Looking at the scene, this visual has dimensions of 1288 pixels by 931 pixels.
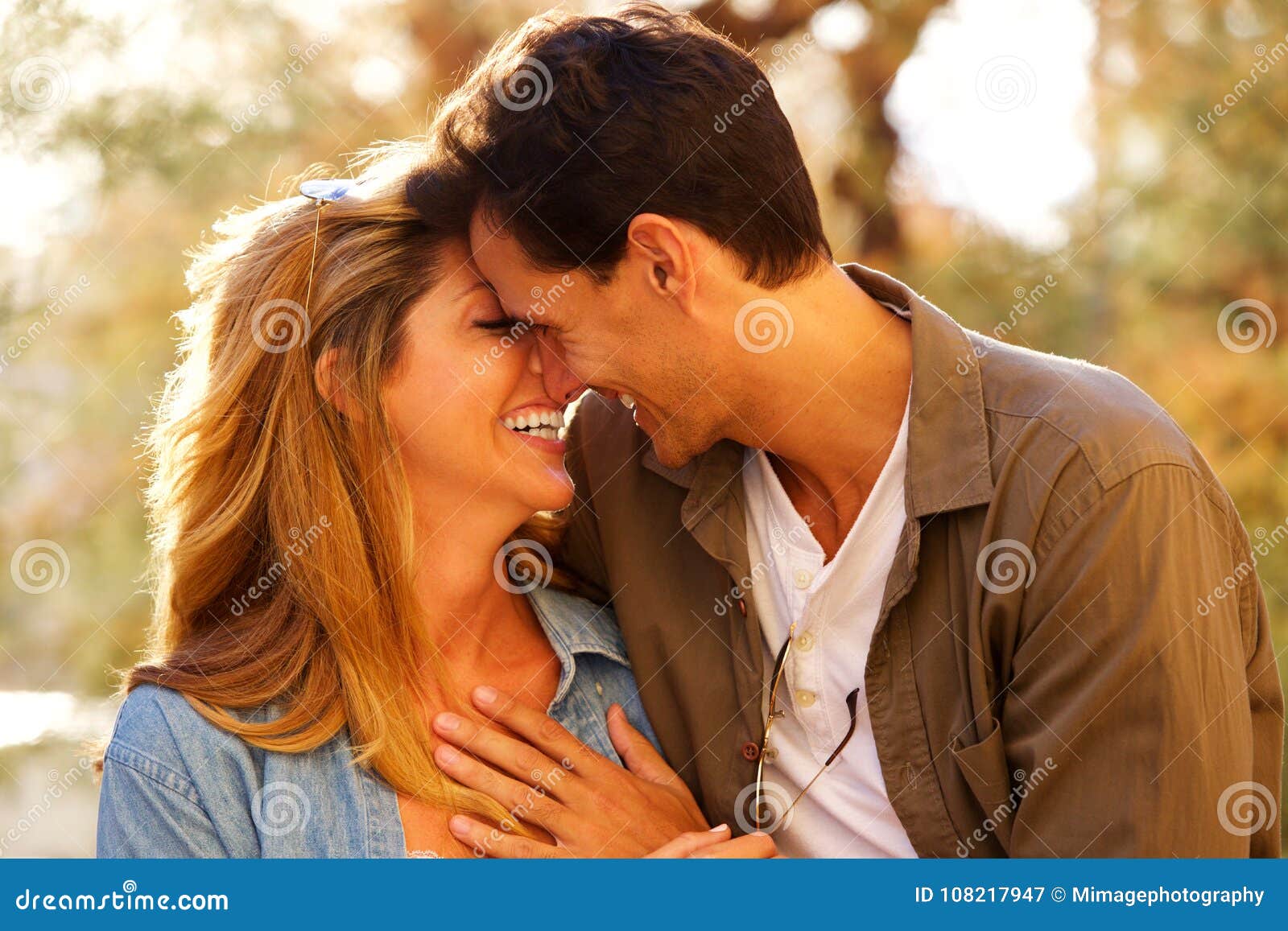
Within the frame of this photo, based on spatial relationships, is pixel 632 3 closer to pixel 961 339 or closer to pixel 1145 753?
pixel 961 339

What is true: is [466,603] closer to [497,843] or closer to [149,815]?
[497,843]

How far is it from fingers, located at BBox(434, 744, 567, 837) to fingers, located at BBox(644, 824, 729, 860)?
178 mm

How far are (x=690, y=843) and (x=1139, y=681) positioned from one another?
0.75m

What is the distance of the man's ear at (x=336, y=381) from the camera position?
2244mm

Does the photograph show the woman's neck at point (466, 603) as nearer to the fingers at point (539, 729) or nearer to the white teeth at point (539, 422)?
the fingers at point (539, 729)

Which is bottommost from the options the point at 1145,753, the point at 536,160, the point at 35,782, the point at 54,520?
the point at 1145,753

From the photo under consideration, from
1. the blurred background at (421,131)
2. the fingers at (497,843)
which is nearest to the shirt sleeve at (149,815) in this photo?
the fingers at (497,843)

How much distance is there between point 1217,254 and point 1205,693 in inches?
145

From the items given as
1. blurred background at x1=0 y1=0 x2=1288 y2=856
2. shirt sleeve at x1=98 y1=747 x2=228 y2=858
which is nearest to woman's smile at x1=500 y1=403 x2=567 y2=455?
shirt sleeve at x1=98 y1=747 x2=228 y2=858

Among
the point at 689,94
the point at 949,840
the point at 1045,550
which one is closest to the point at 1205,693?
the point at 1045,550

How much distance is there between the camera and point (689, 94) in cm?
209

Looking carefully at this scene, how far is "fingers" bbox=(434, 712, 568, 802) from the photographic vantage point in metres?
2.15

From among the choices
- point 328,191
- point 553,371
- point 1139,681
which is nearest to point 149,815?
point 553,371

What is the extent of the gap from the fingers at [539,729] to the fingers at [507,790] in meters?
0.08
